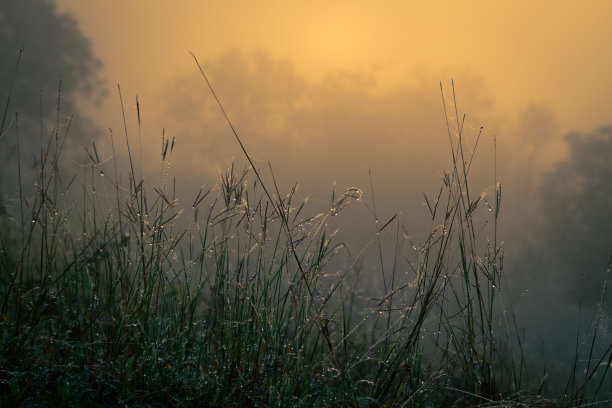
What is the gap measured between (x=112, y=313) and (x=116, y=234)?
379 millimetres

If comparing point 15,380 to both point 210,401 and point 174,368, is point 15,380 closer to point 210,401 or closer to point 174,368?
point 174,368

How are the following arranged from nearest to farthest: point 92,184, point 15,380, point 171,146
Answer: point 15,380
point 171,146
point 92,184

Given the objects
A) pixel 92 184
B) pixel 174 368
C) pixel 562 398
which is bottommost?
pixel 562 398

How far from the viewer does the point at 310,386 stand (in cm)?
209

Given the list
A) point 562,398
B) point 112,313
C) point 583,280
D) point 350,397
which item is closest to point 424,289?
point 350,397

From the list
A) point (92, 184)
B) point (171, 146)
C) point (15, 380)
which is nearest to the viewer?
point (15, 380)

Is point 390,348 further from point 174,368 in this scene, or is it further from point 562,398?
point 174,368

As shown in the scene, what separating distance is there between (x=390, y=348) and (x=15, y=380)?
1.34m

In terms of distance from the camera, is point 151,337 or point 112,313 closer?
point 151,337

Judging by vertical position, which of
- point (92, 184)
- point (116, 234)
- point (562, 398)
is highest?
point (92, 184)

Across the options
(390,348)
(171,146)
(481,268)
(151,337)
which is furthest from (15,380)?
(481,268)

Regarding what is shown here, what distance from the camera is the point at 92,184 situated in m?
2.66

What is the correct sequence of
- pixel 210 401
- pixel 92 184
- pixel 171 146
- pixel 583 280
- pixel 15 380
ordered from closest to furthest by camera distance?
pixel 15 380, pixel 210 401, pixel 171 146, pixel 583 280, pixel 92 184

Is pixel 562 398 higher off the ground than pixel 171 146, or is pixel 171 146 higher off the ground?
pixel 171 146
